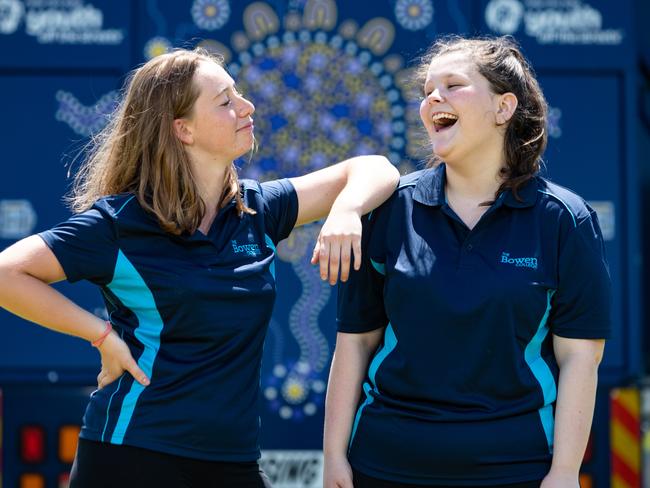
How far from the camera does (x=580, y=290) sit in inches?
102

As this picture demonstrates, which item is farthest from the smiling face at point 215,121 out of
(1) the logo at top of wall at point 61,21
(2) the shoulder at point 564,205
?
(1) the logo at top of wall at point 61,21

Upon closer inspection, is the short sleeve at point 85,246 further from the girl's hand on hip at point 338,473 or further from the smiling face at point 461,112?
the smiling face at point 461,112

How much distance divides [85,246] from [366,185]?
0.65 meters

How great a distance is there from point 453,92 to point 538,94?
239 mm

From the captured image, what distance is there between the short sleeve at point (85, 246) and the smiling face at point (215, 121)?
0.30m

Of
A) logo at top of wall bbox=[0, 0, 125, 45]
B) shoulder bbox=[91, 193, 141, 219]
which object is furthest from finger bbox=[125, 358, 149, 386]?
logo at top of wall bbox=[0, 0, 125, 45]

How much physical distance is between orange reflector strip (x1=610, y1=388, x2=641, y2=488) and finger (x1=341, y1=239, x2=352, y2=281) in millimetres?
1900

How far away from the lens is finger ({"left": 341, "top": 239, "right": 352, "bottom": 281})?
8.54ft

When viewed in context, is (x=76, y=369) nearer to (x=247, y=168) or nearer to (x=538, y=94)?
(x=247, y=168)

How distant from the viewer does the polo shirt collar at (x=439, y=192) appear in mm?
2664

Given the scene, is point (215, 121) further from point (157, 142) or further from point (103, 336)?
point (103, 336)

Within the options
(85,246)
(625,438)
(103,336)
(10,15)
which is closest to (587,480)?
(625,438)

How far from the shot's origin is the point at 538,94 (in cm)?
281

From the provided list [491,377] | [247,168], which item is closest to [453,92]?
[491,377]
